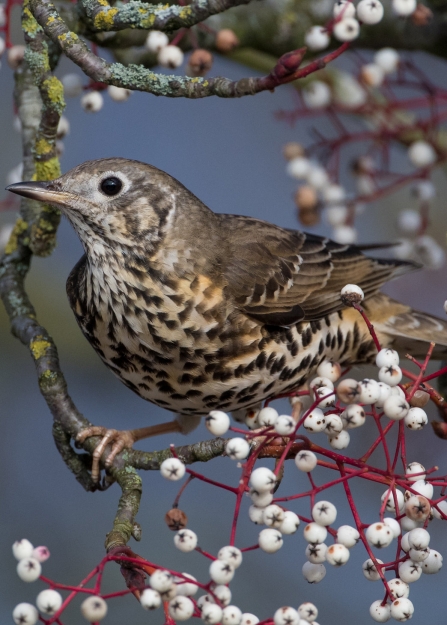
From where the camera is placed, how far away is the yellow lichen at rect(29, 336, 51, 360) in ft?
9.57

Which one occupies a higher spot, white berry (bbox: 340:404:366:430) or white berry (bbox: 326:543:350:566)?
white berry (bbox: 340:404:366:430)

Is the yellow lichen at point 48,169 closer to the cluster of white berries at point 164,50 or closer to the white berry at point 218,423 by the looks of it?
the cluster of white berries at point 164,50

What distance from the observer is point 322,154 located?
3.93 meters

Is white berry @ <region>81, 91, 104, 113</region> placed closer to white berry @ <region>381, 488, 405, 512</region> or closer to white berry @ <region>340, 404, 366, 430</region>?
white berry @ <region>340, 404, 366, 430</region>

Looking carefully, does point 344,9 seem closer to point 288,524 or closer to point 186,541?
point 288,524

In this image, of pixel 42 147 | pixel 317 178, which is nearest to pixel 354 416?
pixel 42 147

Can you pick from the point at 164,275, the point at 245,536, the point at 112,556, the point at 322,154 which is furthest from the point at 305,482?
the point at 112,556

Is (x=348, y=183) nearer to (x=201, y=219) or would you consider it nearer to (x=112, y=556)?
(x=201, y=219)

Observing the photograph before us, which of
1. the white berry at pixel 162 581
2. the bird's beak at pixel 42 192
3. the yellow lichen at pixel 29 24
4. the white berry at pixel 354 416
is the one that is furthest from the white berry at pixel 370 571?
the yellow lichen at pixel 29 24

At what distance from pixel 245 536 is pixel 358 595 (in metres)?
0.59

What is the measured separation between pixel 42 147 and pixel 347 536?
157cm

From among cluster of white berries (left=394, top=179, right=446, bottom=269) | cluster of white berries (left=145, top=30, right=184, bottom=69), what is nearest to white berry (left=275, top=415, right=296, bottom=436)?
cluster of white berries (left=145, top=30, right=184, bottom=69)

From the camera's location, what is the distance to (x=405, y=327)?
13.2 ft

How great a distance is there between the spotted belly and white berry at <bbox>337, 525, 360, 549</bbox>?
1012mm
